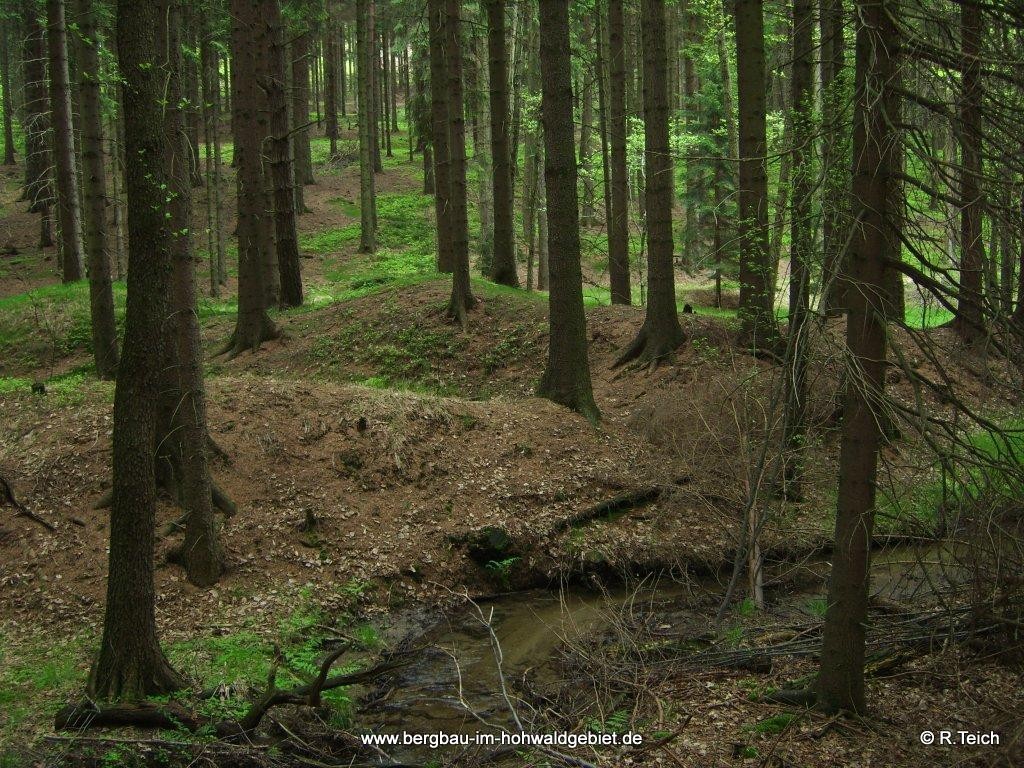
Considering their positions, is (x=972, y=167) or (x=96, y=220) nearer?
(x=972, y=167)

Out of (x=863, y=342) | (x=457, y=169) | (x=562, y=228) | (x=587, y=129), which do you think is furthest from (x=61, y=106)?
(x=587, y=129)

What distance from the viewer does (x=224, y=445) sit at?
35.6 feet

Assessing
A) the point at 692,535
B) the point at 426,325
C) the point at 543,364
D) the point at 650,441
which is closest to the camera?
the point at 692,535

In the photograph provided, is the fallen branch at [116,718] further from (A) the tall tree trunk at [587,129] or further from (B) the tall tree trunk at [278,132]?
(A) the tall tree trunk at [587,129]

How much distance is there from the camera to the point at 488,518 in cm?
1059

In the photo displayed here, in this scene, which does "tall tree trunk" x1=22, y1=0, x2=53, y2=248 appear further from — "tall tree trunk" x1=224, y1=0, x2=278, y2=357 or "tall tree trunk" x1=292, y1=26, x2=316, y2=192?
"tall tree trunk" x1=224, y1=0, x2=278, y2=357

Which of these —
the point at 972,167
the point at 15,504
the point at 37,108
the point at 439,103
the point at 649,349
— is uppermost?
the point at 37,108

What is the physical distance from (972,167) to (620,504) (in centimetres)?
707

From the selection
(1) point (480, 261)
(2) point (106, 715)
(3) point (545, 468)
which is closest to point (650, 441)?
(3) point (545, 468)

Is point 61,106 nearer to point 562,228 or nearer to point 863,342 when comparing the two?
point 562,228

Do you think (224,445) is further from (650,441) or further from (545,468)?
(650,441)

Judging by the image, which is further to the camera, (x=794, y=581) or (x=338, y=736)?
(x=794, y=581)

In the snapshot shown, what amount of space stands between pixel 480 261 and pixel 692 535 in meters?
15.1

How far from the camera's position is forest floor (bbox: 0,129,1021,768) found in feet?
19.5
